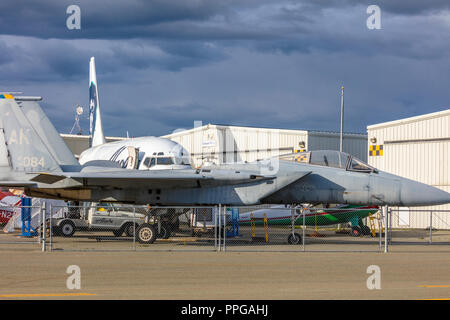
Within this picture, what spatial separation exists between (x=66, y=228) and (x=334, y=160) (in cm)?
1060

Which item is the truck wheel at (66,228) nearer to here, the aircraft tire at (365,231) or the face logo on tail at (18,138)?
the face logo on tail at (18,138)

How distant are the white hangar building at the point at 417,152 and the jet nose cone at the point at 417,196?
1315 centimetres

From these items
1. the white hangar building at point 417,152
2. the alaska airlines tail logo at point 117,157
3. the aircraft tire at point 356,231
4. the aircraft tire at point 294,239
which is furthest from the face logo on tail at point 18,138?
the white hangar building at point 417,152

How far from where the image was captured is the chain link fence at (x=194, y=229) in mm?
16891

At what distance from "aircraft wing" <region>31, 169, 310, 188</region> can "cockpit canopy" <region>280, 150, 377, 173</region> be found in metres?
0.82

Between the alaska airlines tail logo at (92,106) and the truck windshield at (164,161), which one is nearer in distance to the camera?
the truck windshield at (164,161)

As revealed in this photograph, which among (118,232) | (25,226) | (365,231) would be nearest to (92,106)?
(25,226)

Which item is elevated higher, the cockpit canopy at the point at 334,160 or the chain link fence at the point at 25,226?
the cockpit canopy at the point at 334,160

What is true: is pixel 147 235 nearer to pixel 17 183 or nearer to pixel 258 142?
pixel 17 183

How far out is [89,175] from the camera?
17297mm

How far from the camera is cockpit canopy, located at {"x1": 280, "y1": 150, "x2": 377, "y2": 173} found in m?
18.0

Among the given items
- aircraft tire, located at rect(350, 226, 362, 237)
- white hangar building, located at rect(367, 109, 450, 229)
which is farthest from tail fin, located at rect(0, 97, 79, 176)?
white hangar building, located at rect(367, 109, 450, 229)

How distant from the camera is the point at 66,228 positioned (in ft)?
72.0
